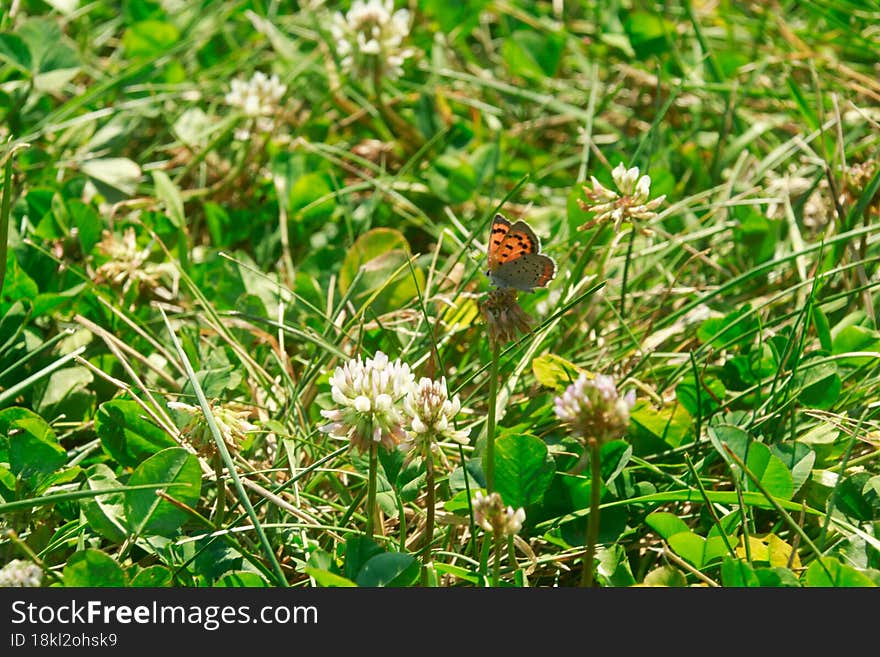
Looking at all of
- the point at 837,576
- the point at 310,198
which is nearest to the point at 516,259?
the point at 837,576

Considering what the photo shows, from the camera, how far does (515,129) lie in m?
2.65

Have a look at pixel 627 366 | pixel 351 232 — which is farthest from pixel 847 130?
pixel 351 232

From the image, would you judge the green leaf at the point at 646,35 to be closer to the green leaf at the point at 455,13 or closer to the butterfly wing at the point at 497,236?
the green leaf at the point at 455,13

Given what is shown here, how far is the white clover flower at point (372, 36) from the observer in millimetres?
2398

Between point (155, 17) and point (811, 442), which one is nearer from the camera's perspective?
point (811, 442)

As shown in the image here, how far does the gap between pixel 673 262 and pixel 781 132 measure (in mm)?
699

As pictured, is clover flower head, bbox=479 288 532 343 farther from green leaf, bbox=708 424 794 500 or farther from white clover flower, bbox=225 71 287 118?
white clover flower, bbox=225 71 287 118

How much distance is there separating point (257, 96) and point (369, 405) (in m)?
1.36

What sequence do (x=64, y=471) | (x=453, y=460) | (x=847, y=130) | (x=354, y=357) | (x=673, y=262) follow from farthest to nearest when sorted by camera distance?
(x=847, y=130)
(x=673, y=262)
(x=354, y=357)
(x=453, y=460)
(x=64, y=471)

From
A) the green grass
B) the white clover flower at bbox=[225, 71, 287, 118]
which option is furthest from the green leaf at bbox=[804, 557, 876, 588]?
the white clover flower at bbox=[225, 71, 287, 118]

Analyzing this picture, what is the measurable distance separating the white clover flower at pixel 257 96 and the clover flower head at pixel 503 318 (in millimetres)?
1225

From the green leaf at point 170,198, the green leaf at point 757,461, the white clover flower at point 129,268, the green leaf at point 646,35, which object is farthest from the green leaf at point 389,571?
the green leaf at point 646,35

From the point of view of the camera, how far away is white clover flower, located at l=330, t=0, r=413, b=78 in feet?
7.87

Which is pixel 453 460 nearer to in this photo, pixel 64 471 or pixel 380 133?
pixel 64 471
